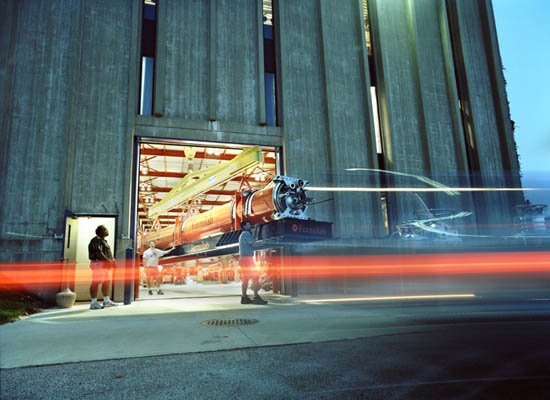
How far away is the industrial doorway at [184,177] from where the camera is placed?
46.6ft

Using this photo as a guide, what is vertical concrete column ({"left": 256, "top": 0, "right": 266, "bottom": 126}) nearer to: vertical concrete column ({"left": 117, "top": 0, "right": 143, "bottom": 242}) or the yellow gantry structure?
the yellow gantry structure

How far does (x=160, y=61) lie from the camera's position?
13484mm

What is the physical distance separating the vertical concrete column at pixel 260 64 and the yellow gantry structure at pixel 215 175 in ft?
11.1

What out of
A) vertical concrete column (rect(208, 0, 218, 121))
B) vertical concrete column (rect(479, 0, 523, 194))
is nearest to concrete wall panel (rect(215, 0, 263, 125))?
vertical concrete column (rect(208, 0, 218, 121))

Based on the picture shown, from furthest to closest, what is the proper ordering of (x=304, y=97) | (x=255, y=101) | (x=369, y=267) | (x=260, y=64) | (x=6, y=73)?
(x=304, y=97) → (x=260, y=64) → (x=255, y=101) → (x=369, y=267) → (x=6, y=73)

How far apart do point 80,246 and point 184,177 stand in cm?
589

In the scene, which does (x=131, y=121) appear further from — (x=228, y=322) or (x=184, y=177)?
(x=228, y=322)

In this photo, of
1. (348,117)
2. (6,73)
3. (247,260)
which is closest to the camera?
(247,260)

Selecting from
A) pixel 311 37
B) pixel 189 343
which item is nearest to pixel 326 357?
pixel 189 343

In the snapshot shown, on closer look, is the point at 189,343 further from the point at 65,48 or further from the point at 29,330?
the point at 65,48

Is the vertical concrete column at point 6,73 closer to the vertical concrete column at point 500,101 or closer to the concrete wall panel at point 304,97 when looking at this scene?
the concrete wall panel at point 304,97

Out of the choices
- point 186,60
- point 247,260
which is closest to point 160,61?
point 186,60

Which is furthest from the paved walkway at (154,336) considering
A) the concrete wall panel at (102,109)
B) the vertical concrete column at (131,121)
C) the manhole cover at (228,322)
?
the concrete wall panel at (102,109)

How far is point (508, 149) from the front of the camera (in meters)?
17.3
